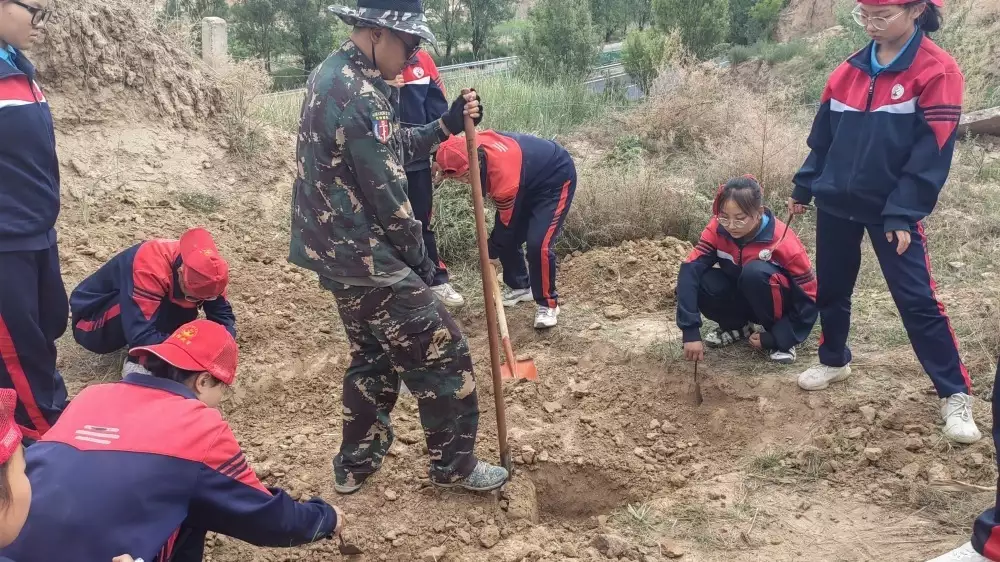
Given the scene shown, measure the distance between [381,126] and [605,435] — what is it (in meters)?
2.00

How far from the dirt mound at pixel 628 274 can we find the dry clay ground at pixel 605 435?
1 cm

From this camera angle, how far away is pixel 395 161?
2582 mm

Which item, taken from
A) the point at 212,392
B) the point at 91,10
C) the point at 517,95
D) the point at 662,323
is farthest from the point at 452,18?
the point at 212,392

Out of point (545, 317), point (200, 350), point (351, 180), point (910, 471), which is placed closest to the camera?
point (200, 350)

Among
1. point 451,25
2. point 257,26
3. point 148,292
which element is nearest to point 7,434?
point 148,292

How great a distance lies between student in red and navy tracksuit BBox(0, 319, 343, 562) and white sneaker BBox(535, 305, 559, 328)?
8.67 feet

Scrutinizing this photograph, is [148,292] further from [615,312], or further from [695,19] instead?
[695,19]

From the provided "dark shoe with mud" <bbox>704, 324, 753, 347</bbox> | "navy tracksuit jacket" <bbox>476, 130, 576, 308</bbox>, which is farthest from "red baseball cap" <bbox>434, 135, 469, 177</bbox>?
"dark shoe with mud" <bbox>704, 324, 753, 347</bbox>

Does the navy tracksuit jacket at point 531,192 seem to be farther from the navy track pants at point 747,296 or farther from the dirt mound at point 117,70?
the dirt mound at point 117,70

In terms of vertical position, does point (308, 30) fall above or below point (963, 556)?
above

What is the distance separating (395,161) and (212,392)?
0.96 meters

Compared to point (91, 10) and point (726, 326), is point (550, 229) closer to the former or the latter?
point (726, 326)

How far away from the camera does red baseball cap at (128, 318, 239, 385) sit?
2070 mm

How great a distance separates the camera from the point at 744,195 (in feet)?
11.8
